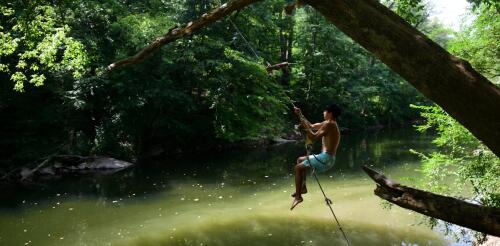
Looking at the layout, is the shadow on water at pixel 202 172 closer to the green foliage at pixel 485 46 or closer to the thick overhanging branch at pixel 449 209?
the green foliage at pixel 485 46

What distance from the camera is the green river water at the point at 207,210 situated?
1043 cm

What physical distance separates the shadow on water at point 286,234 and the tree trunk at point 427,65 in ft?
22.7

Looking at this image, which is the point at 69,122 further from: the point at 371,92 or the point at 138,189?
the point at 371,92

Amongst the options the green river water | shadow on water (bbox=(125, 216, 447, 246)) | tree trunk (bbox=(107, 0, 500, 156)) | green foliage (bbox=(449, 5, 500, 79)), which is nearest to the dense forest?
the green river water

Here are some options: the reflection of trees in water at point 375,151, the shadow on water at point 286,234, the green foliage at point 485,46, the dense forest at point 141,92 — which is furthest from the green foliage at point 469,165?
the reflection of trees in water at point 375,151

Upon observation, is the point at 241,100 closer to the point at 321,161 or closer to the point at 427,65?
the point at 321,161

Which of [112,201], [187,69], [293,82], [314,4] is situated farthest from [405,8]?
[293,82]

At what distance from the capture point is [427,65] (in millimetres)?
3422

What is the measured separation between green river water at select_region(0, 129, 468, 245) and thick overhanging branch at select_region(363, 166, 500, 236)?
6647mm

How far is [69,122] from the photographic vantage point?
856 inches

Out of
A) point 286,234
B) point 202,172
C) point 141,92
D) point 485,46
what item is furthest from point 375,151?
point 485,46

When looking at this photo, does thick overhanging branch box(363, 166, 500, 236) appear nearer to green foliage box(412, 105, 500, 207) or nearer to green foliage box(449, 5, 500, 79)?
green foliage box(412, 105, 500, 207)

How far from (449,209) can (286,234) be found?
7.46 m

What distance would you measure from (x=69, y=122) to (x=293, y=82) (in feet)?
59.6
